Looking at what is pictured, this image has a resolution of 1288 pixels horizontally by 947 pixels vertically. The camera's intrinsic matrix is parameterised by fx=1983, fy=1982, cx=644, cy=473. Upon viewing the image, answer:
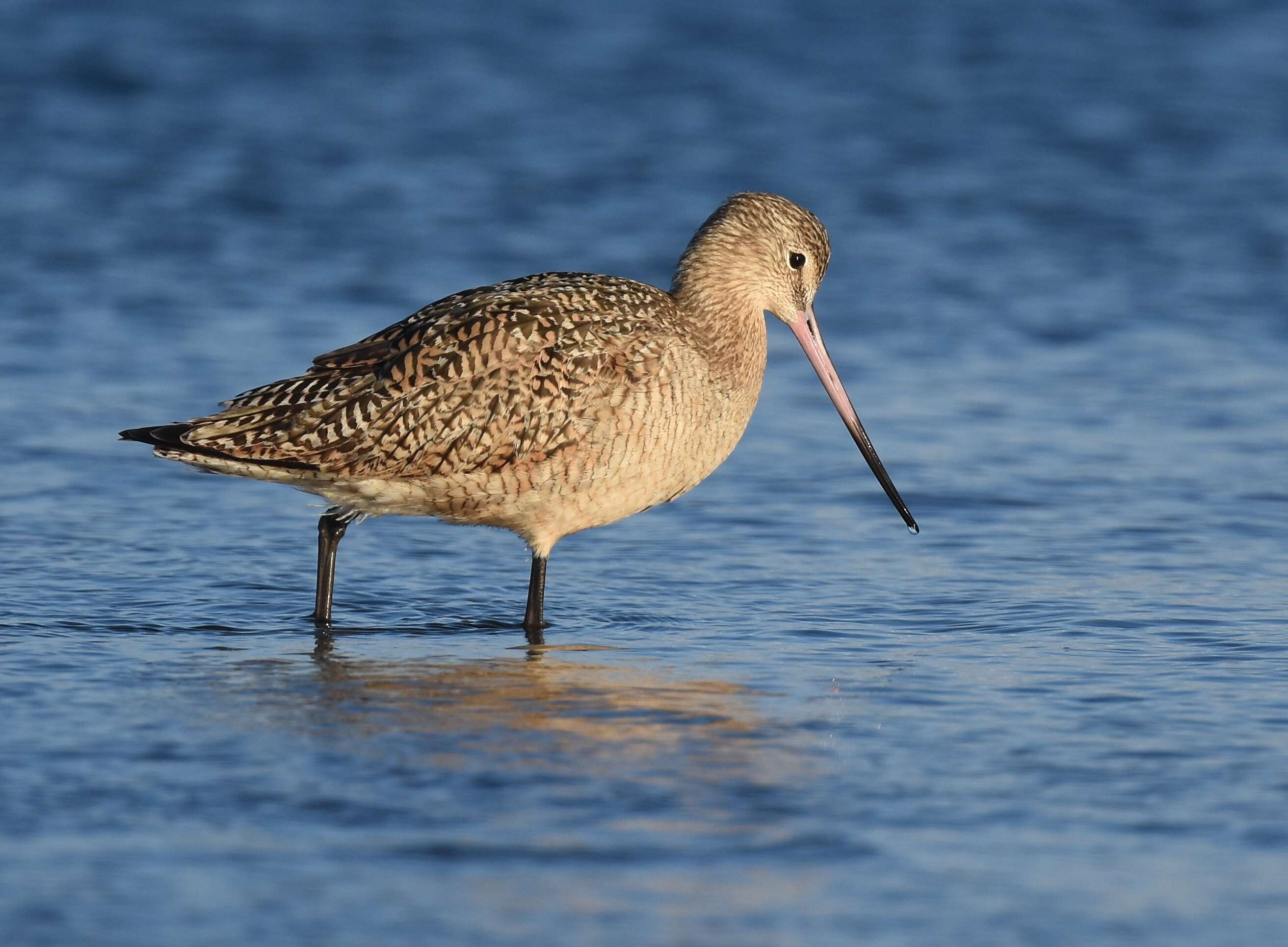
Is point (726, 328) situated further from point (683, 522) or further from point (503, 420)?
point (683, 522)

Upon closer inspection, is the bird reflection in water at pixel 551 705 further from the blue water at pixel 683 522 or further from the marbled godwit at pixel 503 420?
the marbled godwit at pixel 503 420

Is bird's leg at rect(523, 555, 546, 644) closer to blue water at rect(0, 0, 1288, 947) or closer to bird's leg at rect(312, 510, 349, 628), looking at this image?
blue water at rect(0, 0, 1288, 947)

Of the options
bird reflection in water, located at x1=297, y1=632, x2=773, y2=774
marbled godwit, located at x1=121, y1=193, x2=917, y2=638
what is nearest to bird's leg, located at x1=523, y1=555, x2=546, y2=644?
marbled godwit, located at x1=121, y1=193, x2=917, y2=638

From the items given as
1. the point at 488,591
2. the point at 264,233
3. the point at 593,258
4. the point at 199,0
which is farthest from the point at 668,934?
the point at 199,0

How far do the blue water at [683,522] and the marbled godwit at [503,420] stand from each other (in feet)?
1.61

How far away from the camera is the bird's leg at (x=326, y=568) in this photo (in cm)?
707

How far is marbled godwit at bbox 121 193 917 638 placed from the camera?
21.9ft

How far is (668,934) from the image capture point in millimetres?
4199

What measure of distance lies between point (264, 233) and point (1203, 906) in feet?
34.5

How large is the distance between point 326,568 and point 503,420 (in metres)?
0.94

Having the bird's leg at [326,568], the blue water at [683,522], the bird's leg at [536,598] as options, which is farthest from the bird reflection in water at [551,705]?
the bird's leg at [326,568]

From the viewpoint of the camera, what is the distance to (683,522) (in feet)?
28.3

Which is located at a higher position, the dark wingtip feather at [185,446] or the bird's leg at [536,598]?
the dark wingtip feather at [185,446]

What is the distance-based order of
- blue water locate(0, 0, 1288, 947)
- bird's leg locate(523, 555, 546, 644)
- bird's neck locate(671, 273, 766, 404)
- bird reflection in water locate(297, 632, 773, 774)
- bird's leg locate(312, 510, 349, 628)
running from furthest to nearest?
bird's neck locate(671, 273, 766, 404) < bird's leg locate(312, 510, 349, 628) < bird's leg locate(523, 555, 546, 644) < bird reflection in water locate(297, 632, 773, 774) < blue water locate(0, 0, 1288, 947)
